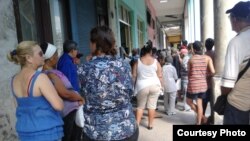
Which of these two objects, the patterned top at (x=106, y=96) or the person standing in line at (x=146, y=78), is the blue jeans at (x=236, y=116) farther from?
the person standing in line at (x=146, y=78)

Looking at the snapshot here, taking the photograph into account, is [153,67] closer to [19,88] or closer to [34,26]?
[34,26]

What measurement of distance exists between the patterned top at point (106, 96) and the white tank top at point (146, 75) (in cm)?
286

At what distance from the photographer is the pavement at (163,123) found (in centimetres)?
488

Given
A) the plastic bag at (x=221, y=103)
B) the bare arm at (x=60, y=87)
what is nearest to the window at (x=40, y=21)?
the bare arm at (x=60, y=87)

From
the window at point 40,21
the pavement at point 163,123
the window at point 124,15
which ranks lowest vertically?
the pavement at point 163,123

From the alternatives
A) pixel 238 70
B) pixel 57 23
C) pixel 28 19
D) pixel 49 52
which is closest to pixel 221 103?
pixel 238 70

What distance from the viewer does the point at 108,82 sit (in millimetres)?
2176

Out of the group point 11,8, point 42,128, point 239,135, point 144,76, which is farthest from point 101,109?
point 144,76

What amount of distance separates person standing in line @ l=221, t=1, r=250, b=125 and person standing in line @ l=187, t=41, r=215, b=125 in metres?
2.10

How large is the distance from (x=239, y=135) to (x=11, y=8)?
293cm

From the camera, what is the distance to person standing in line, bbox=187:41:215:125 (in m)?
4.91

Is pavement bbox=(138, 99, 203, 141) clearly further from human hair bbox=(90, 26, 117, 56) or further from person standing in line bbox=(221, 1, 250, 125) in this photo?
human hair bbox=(90, 26, 117, 56)

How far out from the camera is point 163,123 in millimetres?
5781

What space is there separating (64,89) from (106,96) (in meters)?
0.71
